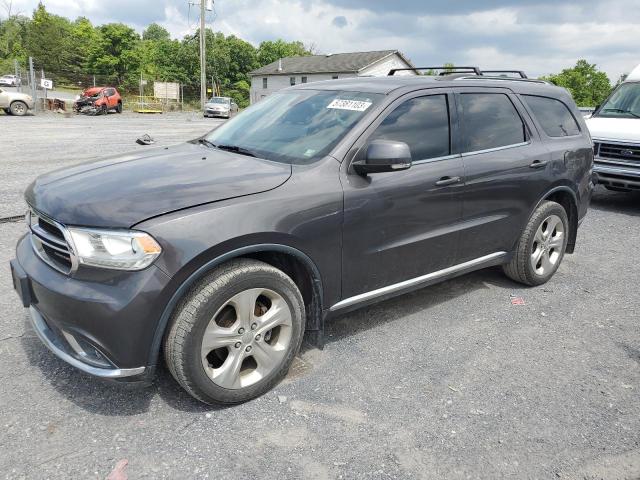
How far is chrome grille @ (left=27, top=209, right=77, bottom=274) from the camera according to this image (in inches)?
99.7

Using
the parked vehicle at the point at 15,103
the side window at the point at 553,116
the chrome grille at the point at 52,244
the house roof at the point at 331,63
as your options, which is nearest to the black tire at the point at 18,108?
the parked vehicle at the point at 15,103

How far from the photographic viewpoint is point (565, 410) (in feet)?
9.52

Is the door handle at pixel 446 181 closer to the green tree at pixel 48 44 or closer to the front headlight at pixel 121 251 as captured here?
the front headlight at pixel 121 251

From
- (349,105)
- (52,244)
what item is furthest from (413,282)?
(52,244)

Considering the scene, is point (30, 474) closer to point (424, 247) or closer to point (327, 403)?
point (327, 403)

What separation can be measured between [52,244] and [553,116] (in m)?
4.19

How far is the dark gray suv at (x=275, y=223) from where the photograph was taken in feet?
8.03

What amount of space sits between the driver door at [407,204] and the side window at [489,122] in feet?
0.64

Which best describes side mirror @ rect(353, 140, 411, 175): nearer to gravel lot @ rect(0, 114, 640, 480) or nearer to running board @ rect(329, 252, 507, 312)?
running board @ rect(329, 252, 507, 312)

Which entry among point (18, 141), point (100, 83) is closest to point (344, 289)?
point (18, 141)

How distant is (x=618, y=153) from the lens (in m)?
7.76

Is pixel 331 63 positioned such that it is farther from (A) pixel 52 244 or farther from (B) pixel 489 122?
(A) pixel 52 244

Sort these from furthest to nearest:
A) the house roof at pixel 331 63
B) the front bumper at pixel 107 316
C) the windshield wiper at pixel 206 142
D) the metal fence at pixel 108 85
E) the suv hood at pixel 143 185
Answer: the house roof at pixel 331 63
the metal fence at pixel 108 85
the windshield wiper at pixel 206 142
the suv hood at pixel 143 185
the front bumper at pixel 107 316

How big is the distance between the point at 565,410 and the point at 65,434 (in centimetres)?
266
